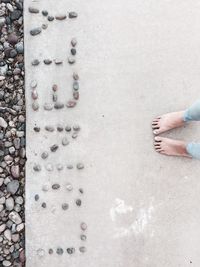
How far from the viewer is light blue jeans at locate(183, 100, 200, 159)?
87.6 inches

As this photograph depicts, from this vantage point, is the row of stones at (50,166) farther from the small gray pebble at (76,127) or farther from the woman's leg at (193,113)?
the woman's leg at (193,113)

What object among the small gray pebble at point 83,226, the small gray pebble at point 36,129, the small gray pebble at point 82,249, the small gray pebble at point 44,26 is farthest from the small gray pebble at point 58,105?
the small gray pebble at point 82,249

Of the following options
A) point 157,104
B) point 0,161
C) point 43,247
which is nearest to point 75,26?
point 157,104

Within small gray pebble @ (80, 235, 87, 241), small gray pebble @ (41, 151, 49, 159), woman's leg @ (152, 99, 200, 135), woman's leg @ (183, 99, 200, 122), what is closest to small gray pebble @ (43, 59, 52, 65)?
small gray pebble @ (41, 151, 49, 159)

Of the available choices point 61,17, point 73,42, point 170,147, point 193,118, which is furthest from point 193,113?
point 61,17

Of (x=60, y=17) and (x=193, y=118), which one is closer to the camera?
(x=193, y=118)

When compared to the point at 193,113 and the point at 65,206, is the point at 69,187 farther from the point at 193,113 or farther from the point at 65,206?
the point at 193,113

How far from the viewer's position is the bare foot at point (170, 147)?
234 centimetres

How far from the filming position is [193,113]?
7.35ft

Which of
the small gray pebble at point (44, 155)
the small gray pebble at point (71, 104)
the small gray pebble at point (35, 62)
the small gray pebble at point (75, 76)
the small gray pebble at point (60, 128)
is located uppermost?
the small gray pebble at point (35, 62)

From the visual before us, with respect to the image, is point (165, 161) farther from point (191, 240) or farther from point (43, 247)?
point (43, 247)

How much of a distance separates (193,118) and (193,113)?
0.04 m

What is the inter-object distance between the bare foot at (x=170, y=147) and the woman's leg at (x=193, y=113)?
0.38 ft

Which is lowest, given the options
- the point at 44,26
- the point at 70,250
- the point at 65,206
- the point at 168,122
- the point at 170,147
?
the point at 70,250
